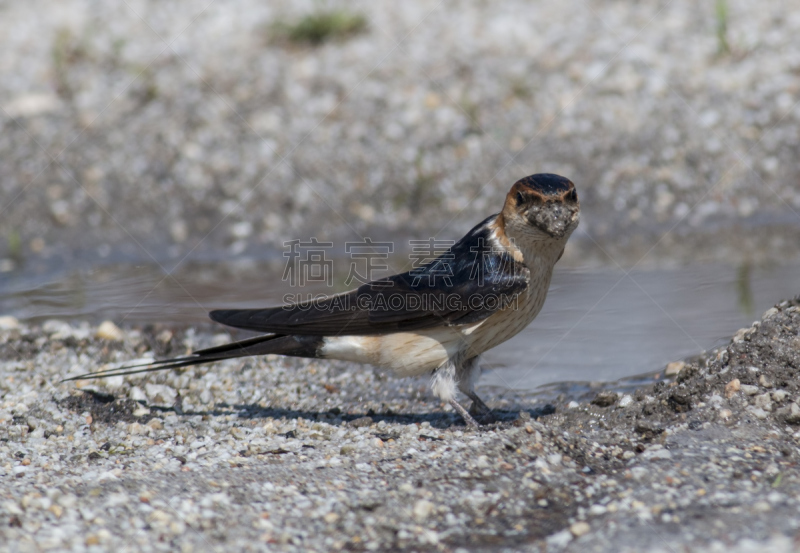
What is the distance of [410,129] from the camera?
846cm

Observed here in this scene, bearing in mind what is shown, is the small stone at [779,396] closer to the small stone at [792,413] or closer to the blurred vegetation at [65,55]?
the small stone at [792,413]

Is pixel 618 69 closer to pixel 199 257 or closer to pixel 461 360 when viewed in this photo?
pixel 199 257

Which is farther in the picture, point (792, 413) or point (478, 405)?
point (478, 405)

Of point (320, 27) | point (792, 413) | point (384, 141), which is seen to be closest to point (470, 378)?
point (792, 413)

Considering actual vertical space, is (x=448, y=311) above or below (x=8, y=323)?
above

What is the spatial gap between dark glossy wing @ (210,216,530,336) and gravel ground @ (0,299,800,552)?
1.58 feet

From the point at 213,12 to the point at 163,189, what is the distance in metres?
2.82

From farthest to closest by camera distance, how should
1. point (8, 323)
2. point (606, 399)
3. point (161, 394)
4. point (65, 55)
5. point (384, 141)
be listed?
point (65, 55) → point (384, 141) → point (8, 323) → point (161, 394) → point (606, 399)

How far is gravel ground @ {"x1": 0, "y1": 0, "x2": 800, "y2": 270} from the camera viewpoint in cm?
793

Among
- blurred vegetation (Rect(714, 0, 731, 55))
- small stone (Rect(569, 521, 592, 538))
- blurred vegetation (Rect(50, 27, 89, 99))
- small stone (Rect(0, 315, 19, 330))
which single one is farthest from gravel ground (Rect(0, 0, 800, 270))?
small stone (Rect(569, 521, 592, 538))

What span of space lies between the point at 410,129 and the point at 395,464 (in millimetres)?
5466

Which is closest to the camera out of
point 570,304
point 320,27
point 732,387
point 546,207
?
point 732,387

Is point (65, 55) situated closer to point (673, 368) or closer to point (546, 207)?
point (546, 207)

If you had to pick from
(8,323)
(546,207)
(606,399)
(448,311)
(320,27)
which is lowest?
(606,399)
